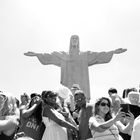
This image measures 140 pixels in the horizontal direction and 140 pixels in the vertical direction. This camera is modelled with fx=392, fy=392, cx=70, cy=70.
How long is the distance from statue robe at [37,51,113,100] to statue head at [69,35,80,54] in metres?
0.17

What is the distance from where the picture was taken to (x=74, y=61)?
1515cm

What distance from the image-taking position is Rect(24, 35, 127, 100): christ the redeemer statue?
15.0 m

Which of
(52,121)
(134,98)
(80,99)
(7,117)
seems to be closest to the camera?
(7,117)

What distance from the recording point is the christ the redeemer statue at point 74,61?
15000mm

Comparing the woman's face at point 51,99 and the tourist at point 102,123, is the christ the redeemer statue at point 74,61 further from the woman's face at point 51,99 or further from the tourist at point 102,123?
the tourist at point 102,123

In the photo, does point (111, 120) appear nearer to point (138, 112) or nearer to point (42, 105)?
point (42, 105)

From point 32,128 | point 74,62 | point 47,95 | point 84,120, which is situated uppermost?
point 74,62

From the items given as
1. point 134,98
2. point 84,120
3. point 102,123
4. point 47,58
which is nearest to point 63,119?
point 84,120

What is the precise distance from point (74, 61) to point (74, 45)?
0.62 m

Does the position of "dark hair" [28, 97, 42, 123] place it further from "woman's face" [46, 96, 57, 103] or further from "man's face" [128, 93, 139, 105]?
"man's face" [128, 93, 139, 105]

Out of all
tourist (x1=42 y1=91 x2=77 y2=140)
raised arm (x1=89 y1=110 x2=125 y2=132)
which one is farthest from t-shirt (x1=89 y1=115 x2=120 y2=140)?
tourist (x1=42 y1=91 x2=77 y2=140)

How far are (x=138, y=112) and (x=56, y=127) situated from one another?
1.52m

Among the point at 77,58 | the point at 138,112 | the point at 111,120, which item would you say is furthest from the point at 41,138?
the point at 77,58

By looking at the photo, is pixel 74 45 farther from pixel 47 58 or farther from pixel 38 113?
pixel 38 113
